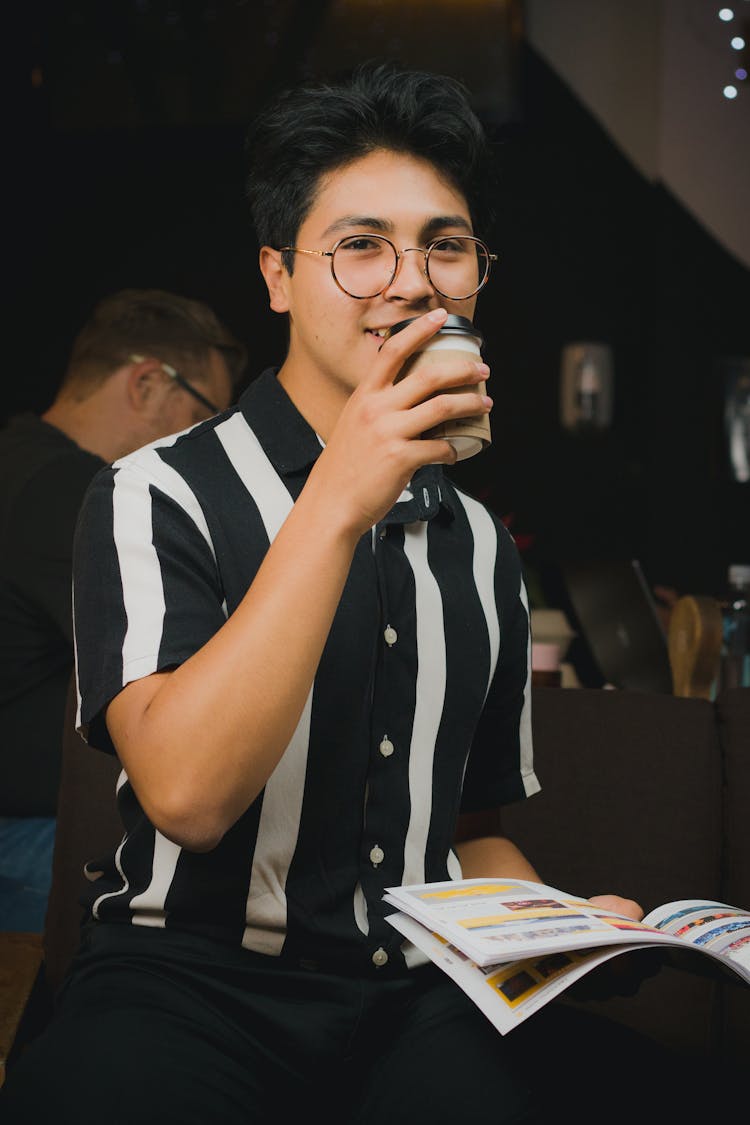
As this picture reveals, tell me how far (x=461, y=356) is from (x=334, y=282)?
315mm

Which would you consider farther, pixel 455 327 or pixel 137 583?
pixel 137 583

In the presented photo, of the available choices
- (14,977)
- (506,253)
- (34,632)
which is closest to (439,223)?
(14,977)

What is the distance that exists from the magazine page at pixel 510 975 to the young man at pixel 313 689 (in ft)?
0.50

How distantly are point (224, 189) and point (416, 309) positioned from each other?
14.3 ft

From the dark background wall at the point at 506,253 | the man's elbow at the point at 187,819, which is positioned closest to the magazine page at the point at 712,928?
the man's elbow at the point at 187,819

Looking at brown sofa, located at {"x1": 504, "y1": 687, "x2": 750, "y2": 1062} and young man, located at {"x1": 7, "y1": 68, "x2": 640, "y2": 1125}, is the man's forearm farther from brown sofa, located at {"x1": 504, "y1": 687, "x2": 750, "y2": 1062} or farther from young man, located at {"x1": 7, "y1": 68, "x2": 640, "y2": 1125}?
brown sofa, located at {"x1": 504, "y1": 687, "x2": 750, "y2": 1062}

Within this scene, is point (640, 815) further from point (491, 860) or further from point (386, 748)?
point (386, 748)

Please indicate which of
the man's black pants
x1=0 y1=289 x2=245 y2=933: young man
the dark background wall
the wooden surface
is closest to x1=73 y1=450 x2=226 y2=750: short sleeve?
the man's black pants

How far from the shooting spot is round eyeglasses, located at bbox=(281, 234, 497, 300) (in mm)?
1156

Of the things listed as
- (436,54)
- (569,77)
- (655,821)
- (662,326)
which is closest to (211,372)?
(655,821)

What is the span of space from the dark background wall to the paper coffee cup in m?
4.15

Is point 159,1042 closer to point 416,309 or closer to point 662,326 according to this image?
point 416,309

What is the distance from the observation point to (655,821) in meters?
1.63

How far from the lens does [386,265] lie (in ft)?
3.81
